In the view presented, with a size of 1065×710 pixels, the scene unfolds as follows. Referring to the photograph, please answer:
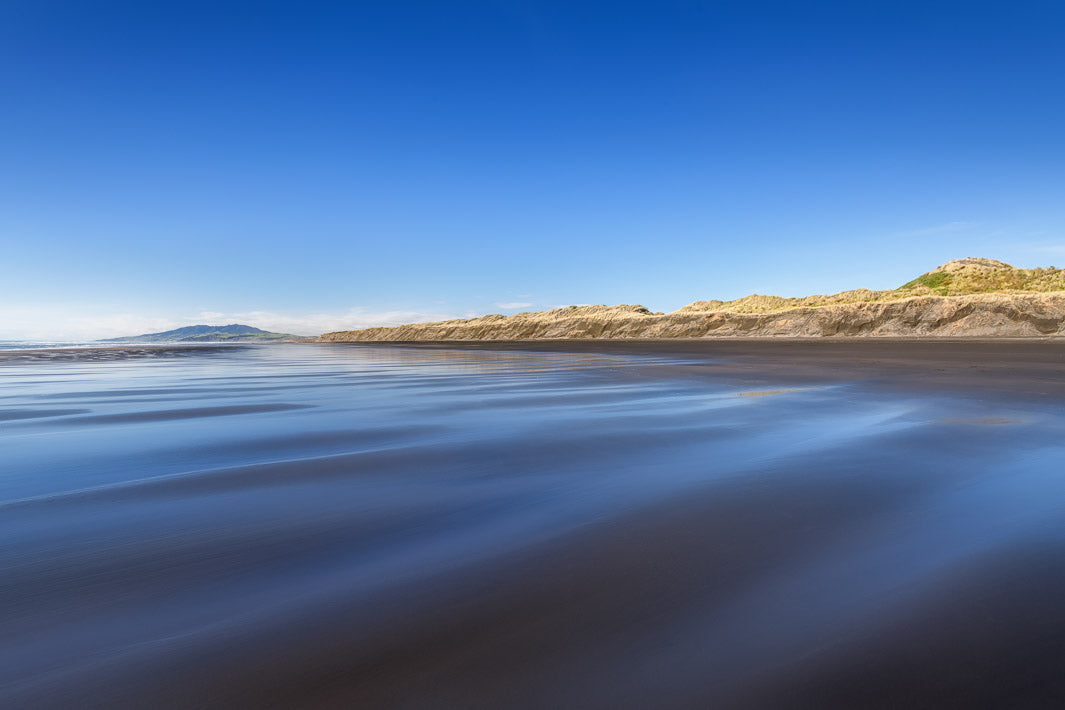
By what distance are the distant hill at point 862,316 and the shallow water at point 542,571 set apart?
1719 inches

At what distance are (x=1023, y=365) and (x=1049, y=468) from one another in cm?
1168

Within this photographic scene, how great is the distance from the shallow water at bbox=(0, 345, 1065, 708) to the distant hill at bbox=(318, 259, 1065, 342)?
4366 centimetres

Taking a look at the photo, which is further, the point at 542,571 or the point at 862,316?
the point at 862,316

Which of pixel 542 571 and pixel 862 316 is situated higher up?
pixel 862 316

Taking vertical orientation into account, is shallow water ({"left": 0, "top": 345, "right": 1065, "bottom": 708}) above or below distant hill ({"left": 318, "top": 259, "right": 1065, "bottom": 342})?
below

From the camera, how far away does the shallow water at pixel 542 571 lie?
4.94ft

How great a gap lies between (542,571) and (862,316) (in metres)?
53.6

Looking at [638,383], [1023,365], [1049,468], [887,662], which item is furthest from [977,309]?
[887,662]

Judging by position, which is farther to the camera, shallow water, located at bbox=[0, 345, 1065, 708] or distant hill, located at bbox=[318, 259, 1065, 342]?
distant hill, located at bbox=[318, 259, 1065, 342]

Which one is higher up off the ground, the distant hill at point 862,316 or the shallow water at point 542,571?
the distant hill at point 862,316

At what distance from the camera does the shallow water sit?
151 cm

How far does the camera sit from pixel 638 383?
10.5m

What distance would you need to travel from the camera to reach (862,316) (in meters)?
47.8

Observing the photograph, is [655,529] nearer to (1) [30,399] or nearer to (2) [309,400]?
(2) [309,400]
